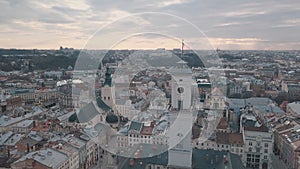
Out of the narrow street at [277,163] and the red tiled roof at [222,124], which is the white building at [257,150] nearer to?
the narrow street at [277,163]

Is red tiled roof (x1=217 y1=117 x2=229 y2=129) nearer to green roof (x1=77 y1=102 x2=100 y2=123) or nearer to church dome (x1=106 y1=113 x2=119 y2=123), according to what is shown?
church dome (x1=106 y1=113 x2=119 y2=123)

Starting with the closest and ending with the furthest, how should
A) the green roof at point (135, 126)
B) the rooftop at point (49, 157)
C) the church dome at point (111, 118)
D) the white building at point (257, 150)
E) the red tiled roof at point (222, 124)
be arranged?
the rooftop at point (49, 157), the white building at point (257, 150), the green roof at point (135, 126), the church dome at point (111, 118), the red tiled roof at point (222, 124)

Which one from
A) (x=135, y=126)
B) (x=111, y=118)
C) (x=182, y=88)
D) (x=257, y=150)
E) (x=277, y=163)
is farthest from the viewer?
(x=111, y=118)

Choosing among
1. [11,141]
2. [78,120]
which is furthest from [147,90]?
[11,141]

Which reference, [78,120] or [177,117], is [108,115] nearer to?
[78,120]

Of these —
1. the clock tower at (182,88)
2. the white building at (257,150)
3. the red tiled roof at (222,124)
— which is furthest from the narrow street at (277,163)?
the clock tower at (182,88)

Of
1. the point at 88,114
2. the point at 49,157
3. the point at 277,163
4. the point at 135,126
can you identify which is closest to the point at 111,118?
the point at 88,114

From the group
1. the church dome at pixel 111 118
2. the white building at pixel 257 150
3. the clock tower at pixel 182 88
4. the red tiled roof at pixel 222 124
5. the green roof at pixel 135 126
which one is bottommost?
the white building at pixel 257 150

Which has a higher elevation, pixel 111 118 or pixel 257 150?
pixel 111 118

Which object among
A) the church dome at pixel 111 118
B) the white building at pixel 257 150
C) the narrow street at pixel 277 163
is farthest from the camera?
the church dome at pixel 111 118

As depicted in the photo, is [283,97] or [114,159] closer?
[114,159]

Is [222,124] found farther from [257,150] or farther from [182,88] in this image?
[182,88]
